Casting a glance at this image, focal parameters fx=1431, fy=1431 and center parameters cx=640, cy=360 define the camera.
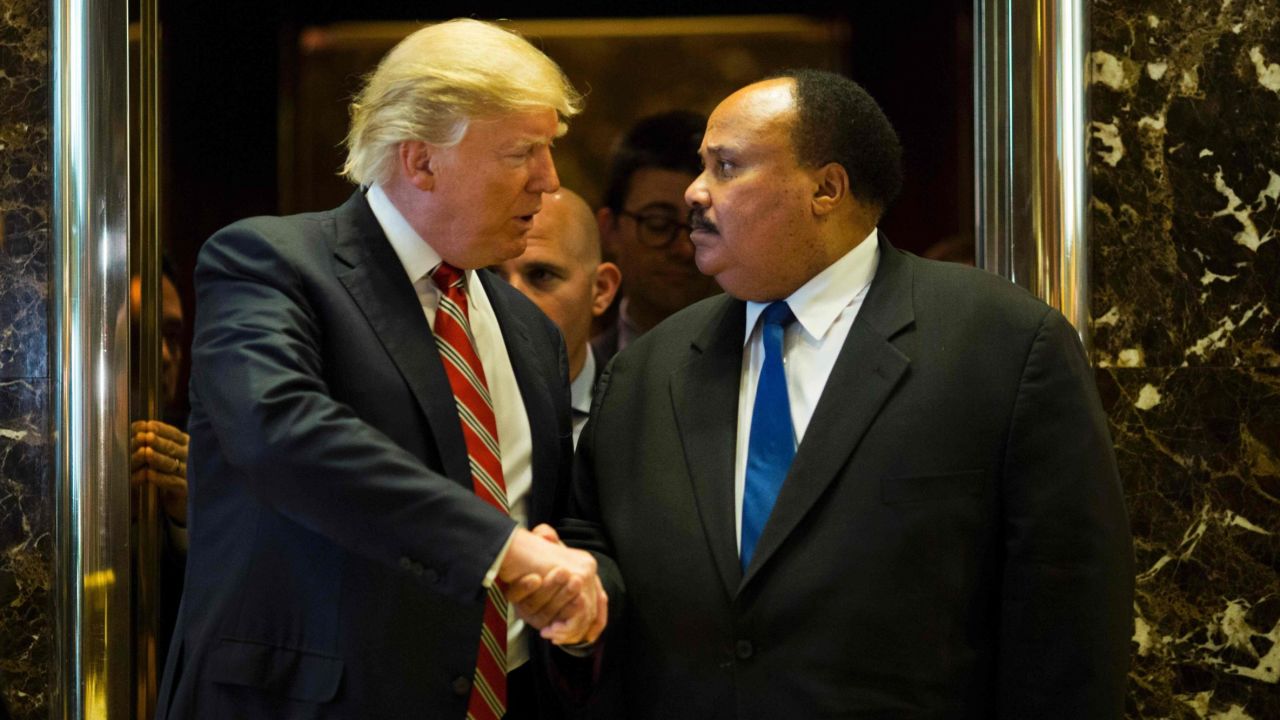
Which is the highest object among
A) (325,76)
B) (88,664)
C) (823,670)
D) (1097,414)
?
(325,76)

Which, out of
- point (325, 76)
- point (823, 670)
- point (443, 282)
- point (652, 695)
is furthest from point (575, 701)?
point (325, 76)

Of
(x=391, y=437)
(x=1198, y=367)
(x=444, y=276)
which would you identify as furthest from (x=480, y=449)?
(x=1198, y=367)

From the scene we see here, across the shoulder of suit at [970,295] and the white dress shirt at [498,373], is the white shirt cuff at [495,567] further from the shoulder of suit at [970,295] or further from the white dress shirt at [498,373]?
the shoulder of suit at [970,295]

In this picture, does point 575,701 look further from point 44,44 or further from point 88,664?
point 44,44

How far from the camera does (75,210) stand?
9.62 feet

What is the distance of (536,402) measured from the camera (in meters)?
2.47

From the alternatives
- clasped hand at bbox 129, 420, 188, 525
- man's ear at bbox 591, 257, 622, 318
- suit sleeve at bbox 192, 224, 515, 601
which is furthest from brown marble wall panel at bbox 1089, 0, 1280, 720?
clasped hand at bbox 129, 420, 188, 525

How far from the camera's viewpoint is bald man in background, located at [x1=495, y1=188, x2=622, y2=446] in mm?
3336

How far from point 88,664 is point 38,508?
0.34 metres

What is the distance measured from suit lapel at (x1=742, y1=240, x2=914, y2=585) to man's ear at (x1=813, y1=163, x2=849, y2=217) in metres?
0.23

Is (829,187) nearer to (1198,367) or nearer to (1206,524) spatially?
(1198,367)

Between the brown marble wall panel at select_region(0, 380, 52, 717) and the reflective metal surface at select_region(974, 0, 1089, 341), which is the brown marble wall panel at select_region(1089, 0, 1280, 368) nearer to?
the reflective metal surface at select_region(974, 0, 1089, 341)

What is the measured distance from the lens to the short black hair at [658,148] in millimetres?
3430

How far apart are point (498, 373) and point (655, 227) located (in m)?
1.13
